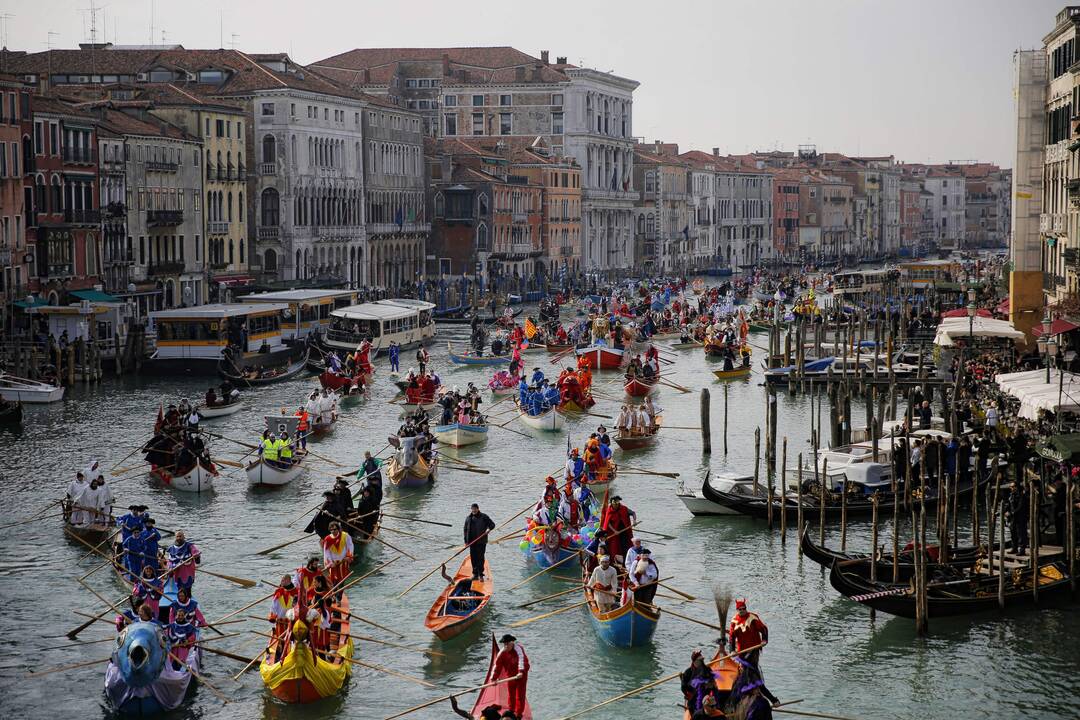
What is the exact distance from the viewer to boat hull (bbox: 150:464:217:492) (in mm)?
25406

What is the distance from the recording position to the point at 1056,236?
130 feet

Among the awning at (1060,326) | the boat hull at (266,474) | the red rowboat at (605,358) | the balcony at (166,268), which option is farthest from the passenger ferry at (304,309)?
the awning at (1060,326)

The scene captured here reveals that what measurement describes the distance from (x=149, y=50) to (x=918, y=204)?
10880 centimetres

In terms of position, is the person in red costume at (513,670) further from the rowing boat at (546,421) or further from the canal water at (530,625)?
the rowing boat at (546,421)

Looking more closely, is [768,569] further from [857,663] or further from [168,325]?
[168,325]

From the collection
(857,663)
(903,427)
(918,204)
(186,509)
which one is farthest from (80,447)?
(918,204)

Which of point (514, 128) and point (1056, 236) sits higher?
point (514, 128)

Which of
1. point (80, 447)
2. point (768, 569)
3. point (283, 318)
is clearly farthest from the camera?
point (283, 318)

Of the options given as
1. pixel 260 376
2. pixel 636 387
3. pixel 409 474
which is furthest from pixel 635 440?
pixel 260 376

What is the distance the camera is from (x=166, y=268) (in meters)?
50.4

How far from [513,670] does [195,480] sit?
503 inches

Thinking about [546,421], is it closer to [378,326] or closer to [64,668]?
[378,326]

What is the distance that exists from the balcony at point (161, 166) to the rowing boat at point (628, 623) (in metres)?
35.9

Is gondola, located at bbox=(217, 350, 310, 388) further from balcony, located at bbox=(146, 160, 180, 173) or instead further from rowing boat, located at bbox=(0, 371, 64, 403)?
balcony, located at bbox=(146, 160, 180, 173)
